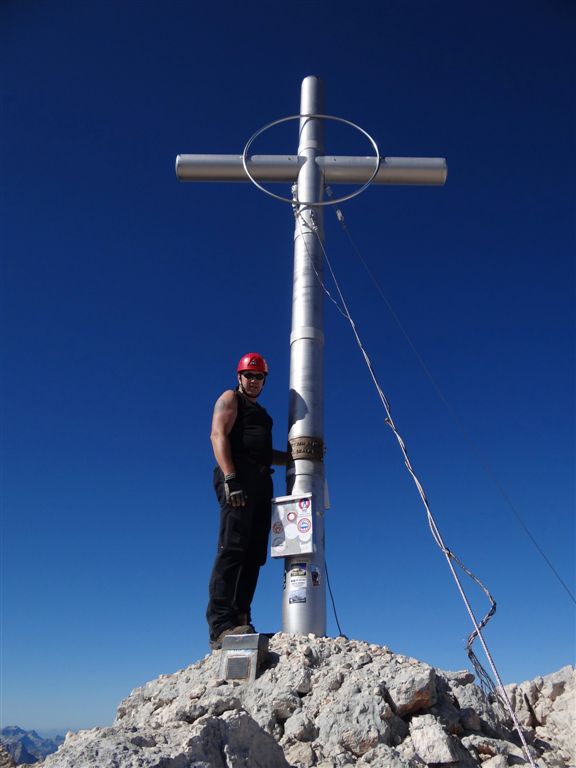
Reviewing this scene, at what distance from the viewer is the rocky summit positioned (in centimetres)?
326

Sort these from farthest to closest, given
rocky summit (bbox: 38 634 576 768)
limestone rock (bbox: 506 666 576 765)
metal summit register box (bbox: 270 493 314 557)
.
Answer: metal summit register box (bbox: 270 493 314 557) → limestone rock (bbox: 506 666 576 765) → rocky summit (bbox: 38 634 576 768)

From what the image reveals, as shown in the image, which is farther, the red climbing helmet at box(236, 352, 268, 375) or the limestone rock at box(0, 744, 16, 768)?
the red climbing helmet at box(236, 352, 268, 375)

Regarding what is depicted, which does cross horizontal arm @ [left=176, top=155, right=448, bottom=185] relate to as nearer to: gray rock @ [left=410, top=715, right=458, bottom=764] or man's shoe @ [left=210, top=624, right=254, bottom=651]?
man's shoe @ [left=210, top=624, right=254, bottom=651]

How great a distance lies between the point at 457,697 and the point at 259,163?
6329 millimetres

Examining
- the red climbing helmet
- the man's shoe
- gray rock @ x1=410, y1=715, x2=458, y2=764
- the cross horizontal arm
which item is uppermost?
the cross horizontal arm

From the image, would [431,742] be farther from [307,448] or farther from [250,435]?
[250,435]

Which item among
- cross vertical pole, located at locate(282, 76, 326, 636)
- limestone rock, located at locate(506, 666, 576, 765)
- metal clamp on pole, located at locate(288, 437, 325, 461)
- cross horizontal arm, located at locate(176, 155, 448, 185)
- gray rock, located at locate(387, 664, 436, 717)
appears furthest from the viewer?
cross horizontal arm, located at locate(176, 155, 448, 185)

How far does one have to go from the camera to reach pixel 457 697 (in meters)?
5.07

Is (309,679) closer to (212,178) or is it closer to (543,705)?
(543,705)

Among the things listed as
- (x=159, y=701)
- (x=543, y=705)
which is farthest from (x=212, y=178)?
(x=543, y=705)

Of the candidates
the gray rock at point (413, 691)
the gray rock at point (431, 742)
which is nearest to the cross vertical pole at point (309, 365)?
the gray rock at point (413, 691)

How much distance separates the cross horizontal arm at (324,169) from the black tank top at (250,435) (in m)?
3.14

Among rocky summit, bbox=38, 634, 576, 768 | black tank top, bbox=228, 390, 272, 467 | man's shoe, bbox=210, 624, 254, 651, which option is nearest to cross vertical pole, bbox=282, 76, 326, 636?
black tank top, bbox=228, 390, 272, 467

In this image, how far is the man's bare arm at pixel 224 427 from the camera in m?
6.47
